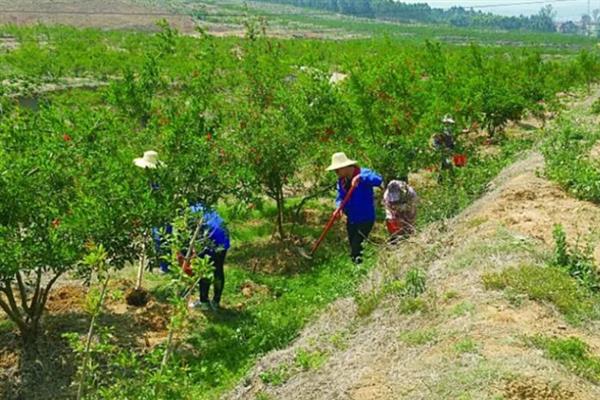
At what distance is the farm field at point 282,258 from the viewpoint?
459 centimetres

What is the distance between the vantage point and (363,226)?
8.52 m

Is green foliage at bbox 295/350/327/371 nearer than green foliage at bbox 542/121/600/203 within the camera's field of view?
Yes

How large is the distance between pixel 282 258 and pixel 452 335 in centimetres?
507

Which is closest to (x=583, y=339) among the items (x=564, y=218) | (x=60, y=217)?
(x=564, y=218)

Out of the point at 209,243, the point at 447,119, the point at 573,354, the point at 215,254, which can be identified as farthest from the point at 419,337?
the point at 447,119

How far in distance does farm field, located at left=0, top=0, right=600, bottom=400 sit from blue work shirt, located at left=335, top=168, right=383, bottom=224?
767 millimetres

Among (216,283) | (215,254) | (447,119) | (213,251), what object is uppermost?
(447,119)

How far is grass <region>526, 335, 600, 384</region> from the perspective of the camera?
14.5 feet

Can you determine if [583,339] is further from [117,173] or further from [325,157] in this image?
[325,157]

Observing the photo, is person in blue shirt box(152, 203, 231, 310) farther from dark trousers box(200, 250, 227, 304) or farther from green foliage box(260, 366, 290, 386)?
green foliage box(260, 366, 290, 386)

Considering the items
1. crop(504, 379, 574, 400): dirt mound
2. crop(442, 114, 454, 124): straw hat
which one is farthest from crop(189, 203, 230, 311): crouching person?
crop(442, 114, 454, 124): straw hat

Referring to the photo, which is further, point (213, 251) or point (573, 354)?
point (213, 251)

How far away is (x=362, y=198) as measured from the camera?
831 cm

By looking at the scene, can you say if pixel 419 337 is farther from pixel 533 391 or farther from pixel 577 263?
pixel 577 263
